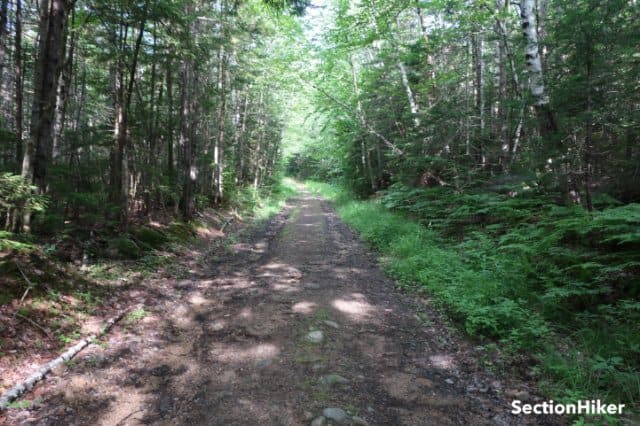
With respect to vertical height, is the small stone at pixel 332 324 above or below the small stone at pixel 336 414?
above

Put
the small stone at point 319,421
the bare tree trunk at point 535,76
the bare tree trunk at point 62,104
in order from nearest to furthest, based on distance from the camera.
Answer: the small stone at point 319,421 → the bare tree trunk at point 535,76 → the bare tree trunk at point 62,104

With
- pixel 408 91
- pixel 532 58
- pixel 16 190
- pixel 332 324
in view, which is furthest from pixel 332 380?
pixel 408 91

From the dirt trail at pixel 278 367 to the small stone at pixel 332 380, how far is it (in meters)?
0.01

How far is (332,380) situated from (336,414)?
58 centimetres

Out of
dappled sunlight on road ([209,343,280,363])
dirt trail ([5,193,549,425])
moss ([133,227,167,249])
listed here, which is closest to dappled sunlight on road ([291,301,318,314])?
dirt trail ([5,193,549,425])

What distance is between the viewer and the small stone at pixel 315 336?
15.6 feet

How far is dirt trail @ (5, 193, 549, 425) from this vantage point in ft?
10.8

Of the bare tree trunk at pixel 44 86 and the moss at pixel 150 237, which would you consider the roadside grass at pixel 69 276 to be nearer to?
the moss at pixel 150 237

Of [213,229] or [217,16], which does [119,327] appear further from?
[217,16]

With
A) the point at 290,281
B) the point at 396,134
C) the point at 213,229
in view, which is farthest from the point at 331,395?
the point at 396,134

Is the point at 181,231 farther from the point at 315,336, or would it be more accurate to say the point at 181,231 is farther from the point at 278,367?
the point at 278,367

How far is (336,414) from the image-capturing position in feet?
10.7

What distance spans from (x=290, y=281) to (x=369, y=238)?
494 cm

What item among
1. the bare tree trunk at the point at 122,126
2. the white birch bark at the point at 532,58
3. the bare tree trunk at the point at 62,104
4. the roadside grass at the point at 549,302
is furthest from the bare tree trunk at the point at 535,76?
the bare tree trunk at the point at 62,104
